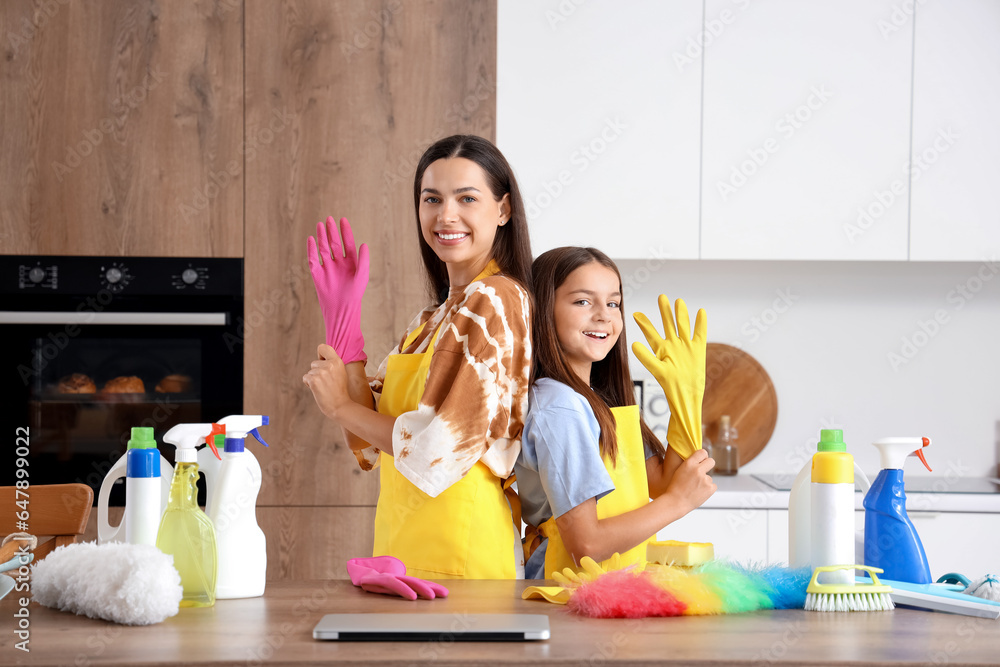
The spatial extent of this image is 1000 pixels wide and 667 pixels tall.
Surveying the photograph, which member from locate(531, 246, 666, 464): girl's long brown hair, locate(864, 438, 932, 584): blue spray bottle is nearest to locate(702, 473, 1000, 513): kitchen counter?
locate(531, 246, 666, 464): girl's long brown hair

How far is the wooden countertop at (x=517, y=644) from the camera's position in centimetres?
78

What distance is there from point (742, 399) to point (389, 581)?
1958 mm

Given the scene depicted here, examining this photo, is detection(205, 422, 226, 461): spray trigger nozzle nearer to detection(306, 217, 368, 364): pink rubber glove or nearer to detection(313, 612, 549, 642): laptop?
detection(313, 612, 549, 642): laptop

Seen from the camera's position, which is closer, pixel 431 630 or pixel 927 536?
pixel 431 630

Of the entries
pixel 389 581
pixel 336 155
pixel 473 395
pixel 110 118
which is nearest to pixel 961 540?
pixel 473 395

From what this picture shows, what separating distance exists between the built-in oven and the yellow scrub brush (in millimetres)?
1667

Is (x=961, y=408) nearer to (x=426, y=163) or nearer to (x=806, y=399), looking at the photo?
(x=806, y=399)

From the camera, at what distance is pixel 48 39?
227 centimetres

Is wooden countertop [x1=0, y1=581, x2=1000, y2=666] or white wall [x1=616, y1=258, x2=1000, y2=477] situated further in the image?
white wall [x1=616, y1=258, x2=1000, y2=477]

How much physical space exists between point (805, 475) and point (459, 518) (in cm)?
48

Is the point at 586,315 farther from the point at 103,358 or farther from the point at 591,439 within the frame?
the point at 103,358

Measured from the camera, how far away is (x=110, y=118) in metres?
2.27

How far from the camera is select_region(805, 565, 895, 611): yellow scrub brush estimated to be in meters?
0.98

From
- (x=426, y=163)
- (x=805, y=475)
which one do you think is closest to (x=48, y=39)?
(x=426, y=163)
